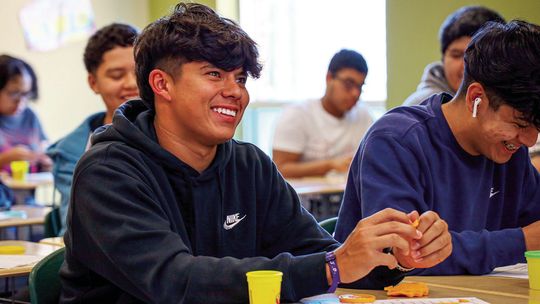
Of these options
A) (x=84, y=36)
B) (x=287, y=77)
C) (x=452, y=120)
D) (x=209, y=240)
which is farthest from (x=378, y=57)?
(x=209, y=240)

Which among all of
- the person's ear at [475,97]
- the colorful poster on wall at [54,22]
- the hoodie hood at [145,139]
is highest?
the colorful poster on wall at [54,22]

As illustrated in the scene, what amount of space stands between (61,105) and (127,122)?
263 inches

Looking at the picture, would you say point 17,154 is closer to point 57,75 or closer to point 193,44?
point 57,75

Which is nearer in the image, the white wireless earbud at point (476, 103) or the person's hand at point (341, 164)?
the white wireless earbud at point (476, 103)

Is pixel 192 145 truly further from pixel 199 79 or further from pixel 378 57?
pixel 378 57

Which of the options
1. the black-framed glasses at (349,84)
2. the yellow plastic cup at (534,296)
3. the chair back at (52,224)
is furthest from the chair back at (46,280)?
the black-framed glasses at (349,84)

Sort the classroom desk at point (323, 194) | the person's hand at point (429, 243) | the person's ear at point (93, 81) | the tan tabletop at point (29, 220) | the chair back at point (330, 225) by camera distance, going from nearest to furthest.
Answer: the person's hand at point (429, 243) → the chair back at point (330, 225) → the person's ear at point (93, 81) → the tan tabletop at point (29, 220) → the classroom desk at point (323, 194)

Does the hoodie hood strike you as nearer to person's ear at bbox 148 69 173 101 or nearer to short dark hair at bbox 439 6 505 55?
person's ear at bbox 148 69 173 101

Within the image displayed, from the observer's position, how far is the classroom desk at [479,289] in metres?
1.72

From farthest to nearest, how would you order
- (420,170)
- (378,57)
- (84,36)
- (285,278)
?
1. (84,36)
2. (378,57)
3. (420,170)
4. (285,278)

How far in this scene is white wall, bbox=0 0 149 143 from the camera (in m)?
8.01

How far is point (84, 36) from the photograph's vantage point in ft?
27.9

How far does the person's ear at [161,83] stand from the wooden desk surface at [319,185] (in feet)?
9.07

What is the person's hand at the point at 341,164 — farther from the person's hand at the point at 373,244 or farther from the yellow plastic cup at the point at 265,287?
the yellow plastic cup at the point at 265,287
